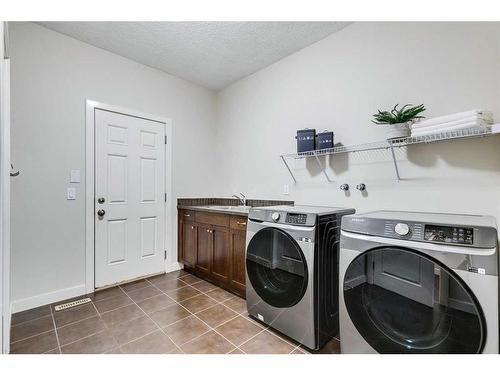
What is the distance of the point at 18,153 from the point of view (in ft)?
7.09

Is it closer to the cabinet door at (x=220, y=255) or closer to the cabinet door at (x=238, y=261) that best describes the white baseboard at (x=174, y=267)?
the cabinet door at (x=220, y=255)

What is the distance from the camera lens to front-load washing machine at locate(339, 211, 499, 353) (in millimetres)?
1051

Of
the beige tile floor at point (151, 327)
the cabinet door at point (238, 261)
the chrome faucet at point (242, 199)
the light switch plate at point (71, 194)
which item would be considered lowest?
the beige tile floor at point (151, 327)

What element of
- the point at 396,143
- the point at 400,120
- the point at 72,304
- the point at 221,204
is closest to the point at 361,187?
the point at 396,143

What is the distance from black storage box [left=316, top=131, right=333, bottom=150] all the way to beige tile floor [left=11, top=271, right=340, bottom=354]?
1579 mm

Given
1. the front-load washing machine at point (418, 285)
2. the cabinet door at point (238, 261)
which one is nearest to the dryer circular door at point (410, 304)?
the front-load washing machine at point (418, 285)

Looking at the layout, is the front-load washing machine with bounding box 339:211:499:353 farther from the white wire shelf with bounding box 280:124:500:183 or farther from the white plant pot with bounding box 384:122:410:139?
the white plant pot with bounding box 384:122:410:139

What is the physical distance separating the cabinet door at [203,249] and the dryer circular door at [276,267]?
85cm

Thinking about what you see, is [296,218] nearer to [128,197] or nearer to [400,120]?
[400,120]

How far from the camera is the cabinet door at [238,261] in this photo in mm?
2375

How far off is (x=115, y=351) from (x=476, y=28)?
3.21 m

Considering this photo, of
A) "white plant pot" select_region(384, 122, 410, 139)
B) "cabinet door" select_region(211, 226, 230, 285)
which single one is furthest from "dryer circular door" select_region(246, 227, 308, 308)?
"white plant pot" select_region(384, 122, 410, 139)

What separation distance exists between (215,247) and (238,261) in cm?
39

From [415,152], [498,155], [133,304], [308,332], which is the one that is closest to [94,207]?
[133,304]
